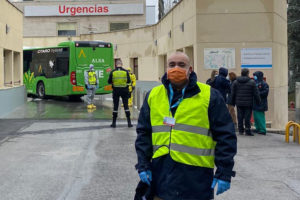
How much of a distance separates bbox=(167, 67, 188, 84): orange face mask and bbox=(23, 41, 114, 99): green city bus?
59.7 ft

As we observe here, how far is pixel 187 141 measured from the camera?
3.60 metres

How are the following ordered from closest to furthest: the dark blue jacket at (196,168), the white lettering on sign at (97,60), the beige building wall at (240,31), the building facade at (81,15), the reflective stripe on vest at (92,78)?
the dark blue jacket at (196,168)
the beige building wall at (240,31)
the reflective stripe on vest at (92,78)
the white lettering on sign at (97,60)
the building facade at (81,15)

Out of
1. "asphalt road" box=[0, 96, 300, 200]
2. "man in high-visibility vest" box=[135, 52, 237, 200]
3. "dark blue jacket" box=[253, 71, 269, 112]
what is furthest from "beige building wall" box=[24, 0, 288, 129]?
"man in high-visibility vest" box=[135, 52, 237, 200]

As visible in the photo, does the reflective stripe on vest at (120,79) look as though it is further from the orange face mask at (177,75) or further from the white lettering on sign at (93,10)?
the white lettering on sign at (93,10)

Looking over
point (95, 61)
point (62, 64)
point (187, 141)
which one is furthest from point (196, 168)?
point (62, 64)

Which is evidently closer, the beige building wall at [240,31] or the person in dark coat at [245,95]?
the person in dark coat at [245,95]

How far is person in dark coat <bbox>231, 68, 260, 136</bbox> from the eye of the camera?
11.8 metres

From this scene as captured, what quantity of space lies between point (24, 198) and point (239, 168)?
3628 millimetres

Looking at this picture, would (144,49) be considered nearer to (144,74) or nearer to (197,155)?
(144,74)

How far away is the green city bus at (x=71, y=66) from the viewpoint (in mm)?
21781

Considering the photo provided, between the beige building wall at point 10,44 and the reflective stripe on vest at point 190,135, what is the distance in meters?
13.6

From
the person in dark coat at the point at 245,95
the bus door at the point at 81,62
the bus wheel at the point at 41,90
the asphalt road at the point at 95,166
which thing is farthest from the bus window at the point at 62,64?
the person in dark coat at the point at 245,95

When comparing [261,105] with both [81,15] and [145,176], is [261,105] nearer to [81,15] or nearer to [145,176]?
[145,176]

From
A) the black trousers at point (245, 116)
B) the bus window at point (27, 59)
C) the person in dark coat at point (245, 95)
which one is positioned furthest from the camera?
the bus window at point (27, 59)
